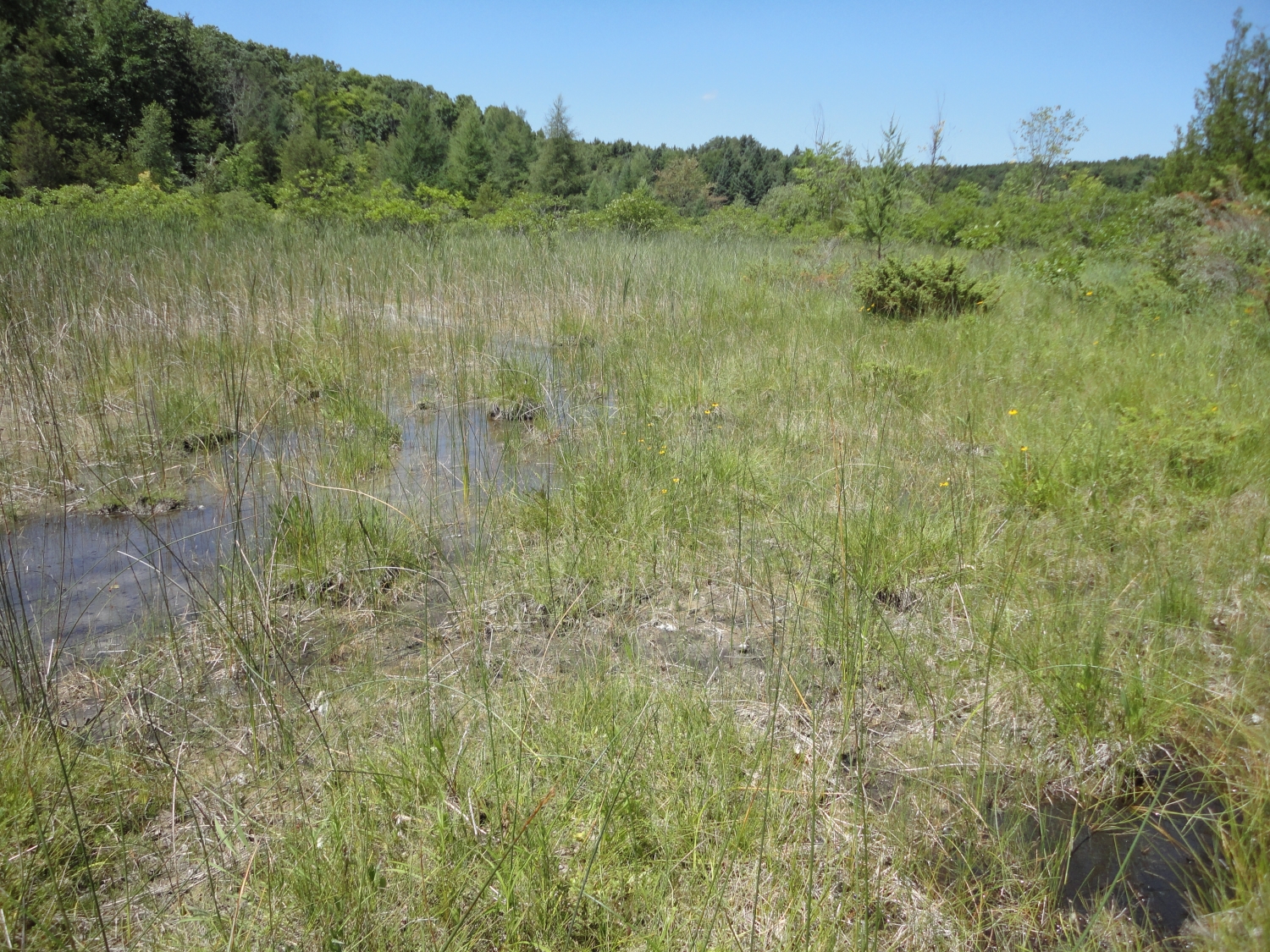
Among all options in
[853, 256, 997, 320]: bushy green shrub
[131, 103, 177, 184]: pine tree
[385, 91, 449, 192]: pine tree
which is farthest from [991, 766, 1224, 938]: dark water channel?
[385, 91, 449, 192]: pine tree

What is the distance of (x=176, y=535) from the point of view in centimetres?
312

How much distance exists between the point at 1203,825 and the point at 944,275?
5.76 m

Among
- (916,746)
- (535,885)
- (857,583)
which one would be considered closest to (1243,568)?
(857,583)

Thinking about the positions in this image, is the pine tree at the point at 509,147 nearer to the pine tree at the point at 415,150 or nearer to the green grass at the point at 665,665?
the pine tree at the point at 415,150

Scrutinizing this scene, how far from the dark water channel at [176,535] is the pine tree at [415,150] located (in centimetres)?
3803

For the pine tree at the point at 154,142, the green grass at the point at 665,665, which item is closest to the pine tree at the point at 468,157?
the pine tree at the point at 154,142

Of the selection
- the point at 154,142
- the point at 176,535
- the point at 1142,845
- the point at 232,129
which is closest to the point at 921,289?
the point at 1142,845

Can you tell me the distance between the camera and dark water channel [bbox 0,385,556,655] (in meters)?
2.36

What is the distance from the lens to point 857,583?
2248mm

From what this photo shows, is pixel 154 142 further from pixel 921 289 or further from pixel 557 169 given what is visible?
pixel 921 289

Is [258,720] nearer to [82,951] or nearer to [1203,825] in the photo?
[82,951]

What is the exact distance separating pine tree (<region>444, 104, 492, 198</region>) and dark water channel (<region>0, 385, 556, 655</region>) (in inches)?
1385

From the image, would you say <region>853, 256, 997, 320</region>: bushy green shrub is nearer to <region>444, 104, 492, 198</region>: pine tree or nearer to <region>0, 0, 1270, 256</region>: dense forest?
<region>0, 0, 1270, 256</region>: dense forest

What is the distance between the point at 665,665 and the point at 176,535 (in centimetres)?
240
